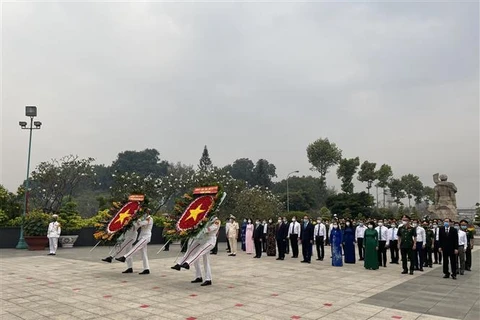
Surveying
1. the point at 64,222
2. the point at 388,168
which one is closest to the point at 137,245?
the point at 64,222

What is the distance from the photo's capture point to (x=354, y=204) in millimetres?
48406

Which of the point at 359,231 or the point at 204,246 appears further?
the point at 359,231

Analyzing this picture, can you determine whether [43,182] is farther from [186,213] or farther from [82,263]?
[186,213]

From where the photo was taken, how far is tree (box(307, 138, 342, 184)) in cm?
5478

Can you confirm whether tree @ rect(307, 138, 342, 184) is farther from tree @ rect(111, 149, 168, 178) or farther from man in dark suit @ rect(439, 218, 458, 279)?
tree @ rect(111, 149, 168, 178)

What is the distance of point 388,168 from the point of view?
56656 millimetres

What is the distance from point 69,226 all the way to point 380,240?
14547 mm

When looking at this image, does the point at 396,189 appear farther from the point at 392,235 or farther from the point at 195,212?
the point at 195,212

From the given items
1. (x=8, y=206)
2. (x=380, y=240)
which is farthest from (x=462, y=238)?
(x=8, y=206)

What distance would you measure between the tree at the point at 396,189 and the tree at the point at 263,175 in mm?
29804

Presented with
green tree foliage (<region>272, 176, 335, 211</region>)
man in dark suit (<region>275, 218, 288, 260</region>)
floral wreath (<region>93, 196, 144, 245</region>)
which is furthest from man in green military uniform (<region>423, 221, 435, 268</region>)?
green tree foliage (<region>272, 176, 335, 211</region>)

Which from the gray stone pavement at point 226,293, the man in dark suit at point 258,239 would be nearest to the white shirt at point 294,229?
the man in dark suit at point 258,239

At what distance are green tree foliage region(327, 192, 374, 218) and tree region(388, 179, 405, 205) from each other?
13.9 meters

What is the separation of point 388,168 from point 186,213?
171 ft
